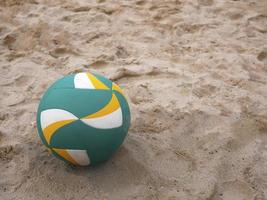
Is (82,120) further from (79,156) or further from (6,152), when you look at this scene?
(6,152)

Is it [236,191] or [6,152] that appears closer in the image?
[236,191]

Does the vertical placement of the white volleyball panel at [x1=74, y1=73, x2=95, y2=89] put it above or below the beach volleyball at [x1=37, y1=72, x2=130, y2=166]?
above

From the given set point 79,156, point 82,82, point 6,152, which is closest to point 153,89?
point 82,82

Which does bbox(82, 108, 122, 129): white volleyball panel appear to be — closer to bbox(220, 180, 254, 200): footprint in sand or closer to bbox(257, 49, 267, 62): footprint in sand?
bbox(220, 180, 254, 200): footprint in sand

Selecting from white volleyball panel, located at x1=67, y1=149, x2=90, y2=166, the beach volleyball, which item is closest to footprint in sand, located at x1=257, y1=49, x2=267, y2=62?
the beach volleyball

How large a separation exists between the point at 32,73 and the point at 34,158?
1.05 metres

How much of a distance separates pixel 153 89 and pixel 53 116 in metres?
1.19

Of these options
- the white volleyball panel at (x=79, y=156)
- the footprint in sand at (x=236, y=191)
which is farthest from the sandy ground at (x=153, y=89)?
the white volleyball panel at (x=79, y=156)

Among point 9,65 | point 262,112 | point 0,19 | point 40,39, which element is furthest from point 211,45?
point 0,19

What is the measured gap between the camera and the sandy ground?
227 centimetres

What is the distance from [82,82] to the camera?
2.18 m

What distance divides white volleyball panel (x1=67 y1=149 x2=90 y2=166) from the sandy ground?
0.49 ft

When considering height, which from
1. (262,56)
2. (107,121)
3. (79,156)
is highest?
(107,121)

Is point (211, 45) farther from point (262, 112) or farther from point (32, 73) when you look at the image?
point (32, 73)
